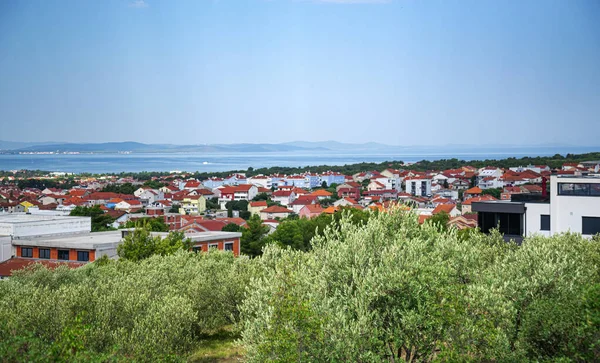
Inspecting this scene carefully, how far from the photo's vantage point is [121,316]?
14945 millimetres

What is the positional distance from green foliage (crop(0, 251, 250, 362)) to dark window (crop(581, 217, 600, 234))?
19.7 meters

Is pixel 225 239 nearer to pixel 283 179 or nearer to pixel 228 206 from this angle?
pixel 228 206

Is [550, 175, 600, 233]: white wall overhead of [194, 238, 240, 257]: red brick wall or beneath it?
overhead

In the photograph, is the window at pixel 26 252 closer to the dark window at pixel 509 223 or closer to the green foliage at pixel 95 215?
the dark window at pixel 509 223

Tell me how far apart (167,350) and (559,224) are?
81.4ft

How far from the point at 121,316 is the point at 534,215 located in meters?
24.6

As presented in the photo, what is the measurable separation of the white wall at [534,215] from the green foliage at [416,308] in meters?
18.9

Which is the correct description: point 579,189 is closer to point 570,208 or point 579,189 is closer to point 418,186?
point 570,208

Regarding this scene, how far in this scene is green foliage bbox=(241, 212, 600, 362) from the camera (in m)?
11.7

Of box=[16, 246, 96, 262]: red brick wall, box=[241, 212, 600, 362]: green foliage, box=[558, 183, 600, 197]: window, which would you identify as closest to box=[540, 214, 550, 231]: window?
box=[558, 183, 600, 197]: window

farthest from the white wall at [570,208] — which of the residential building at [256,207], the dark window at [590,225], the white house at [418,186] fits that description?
the white house at [418,186]

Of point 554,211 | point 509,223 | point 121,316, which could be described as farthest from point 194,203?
point 121,316

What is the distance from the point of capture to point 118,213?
304 ft

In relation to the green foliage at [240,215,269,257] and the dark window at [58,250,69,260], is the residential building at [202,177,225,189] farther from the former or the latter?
the dark window at [58,250,69,260]
